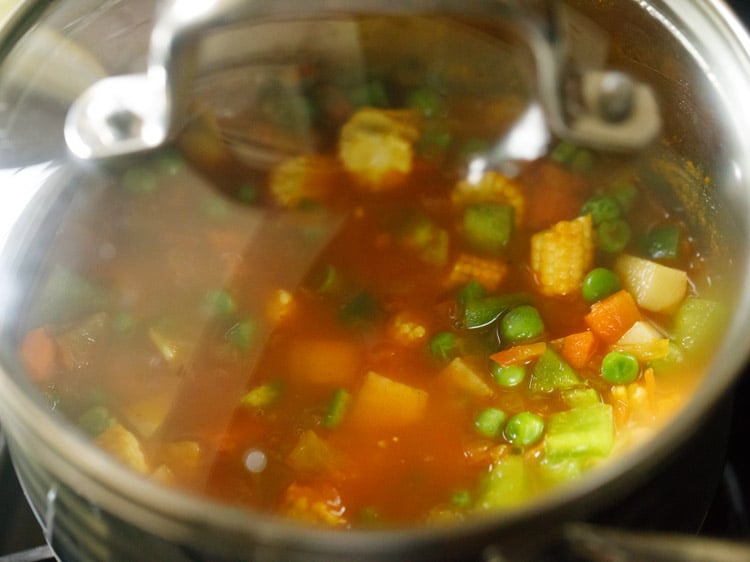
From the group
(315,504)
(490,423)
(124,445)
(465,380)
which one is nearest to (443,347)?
(465,380)

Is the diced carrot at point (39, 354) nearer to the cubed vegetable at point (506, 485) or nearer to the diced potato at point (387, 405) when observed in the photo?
the diced potato at point (387, 405)

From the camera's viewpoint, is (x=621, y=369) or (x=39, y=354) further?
(x=621, y=369)

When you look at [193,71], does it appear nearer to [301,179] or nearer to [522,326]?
[301,179]

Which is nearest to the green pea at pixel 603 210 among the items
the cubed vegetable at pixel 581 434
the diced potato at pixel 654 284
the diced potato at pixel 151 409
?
the diced potato at pixel 654 284

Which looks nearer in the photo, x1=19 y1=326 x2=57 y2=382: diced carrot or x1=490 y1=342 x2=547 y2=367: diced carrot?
x1=19 y1=326 x2=57 y2=382: diced carrot

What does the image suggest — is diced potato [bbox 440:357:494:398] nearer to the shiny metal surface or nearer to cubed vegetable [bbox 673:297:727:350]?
cubed vegetable [bbox 673:297:727:350]

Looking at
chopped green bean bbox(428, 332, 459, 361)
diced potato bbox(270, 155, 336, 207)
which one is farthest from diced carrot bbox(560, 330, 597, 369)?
diced potato bbox(270, 155, 336, 207)
